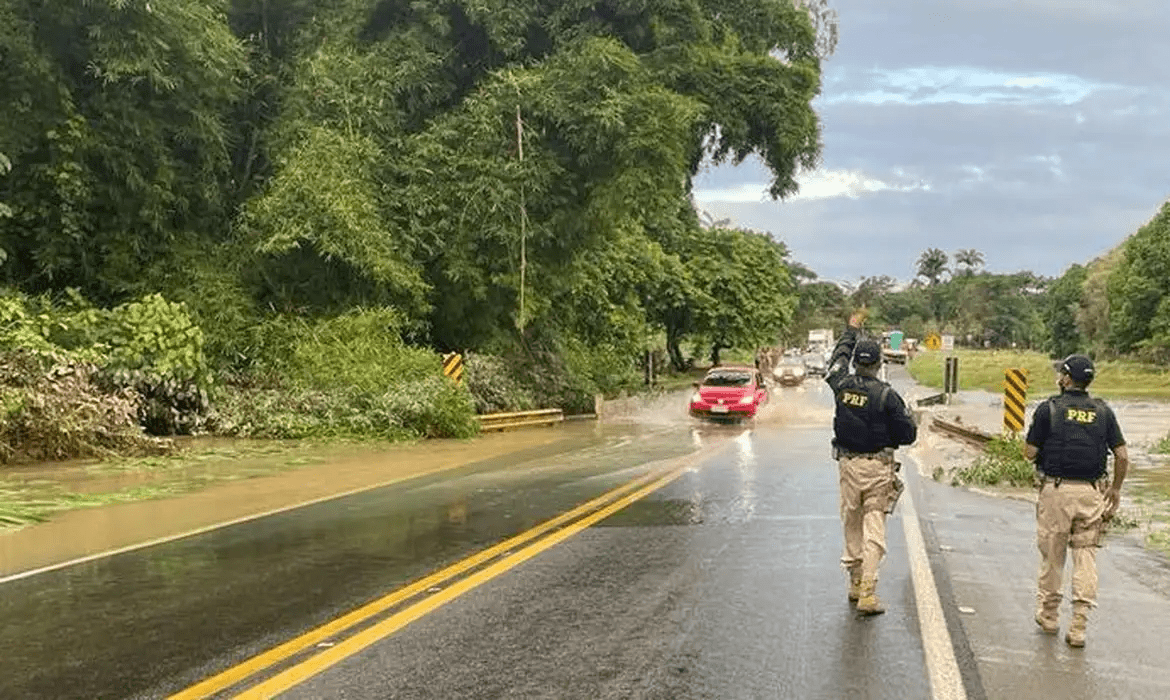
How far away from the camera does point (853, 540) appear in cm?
746

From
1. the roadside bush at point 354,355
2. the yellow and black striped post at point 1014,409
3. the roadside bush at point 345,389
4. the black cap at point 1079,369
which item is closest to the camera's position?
the black cap at point 1079,369

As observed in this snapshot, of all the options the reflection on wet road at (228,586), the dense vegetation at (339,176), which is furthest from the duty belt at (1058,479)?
the dense vegetation at (339,176)

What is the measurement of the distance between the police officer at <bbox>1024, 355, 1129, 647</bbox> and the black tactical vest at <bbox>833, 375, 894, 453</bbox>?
1.05 m

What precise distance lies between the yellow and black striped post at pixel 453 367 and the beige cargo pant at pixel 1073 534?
812 inches

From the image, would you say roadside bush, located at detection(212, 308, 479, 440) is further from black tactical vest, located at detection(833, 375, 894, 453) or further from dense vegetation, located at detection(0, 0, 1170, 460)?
black tactical vest, located at detection(833, 375, 894, 453)

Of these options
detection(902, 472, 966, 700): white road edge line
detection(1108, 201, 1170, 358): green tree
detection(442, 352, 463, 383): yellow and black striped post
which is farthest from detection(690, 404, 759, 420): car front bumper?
detection(1108, 201, 1170, 358): green tree

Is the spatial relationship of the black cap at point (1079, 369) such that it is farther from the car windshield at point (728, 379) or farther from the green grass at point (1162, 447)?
the car windshield at point (728, 379)

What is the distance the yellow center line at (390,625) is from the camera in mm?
5336

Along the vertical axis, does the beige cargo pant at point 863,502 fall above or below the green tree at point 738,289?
below

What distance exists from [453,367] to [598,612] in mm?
20157

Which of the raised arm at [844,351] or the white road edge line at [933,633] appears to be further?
the raised arm at [844,351]

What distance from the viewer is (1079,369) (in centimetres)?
678

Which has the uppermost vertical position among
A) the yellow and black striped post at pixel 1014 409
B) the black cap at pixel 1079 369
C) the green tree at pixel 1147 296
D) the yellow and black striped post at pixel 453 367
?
the green tree at pixel 1147 296

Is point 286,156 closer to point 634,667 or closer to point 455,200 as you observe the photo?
point 455,200
